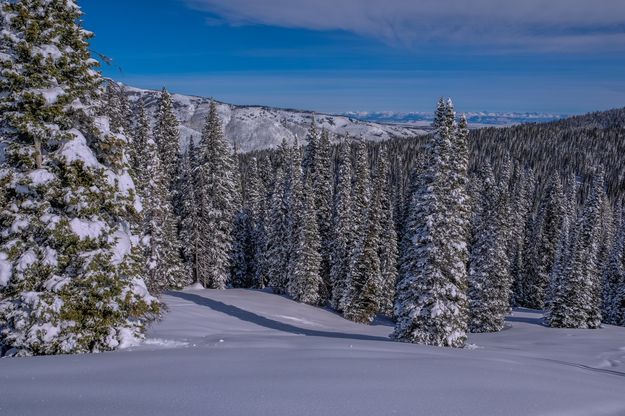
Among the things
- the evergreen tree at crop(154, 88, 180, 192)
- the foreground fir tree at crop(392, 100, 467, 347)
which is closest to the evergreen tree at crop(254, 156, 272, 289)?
the evergreen tree at crop(154, 88, 180, 192)

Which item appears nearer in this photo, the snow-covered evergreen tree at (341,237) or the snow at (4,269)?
the snow at (4,269)

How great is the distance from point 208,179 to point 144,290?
32761 mm

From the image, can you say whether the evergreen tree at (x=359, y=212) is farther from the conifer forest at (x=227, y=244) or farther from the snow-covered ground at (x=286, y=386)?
the snow-covered ground at (x=286, y=386)

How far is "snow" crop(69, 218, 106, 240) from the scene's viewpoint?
1061 centimetres

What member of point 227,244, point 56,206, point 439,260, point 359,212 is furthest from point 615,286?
point 56,206

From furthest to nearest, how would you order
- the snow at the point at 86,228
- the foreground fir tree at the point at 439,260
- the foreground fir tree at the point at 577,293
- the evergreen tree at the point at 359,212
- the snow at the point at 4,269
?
1. the evergreen tree at the point at 359,212
2. the foreground fir tree at the point at 577,293
3. the foreground fir tree at the point at 439,260
4. the snow at the point at 86,228
5. the snow at the point at 4,269

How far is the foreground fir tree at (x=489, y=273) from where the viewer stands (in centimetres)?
3731

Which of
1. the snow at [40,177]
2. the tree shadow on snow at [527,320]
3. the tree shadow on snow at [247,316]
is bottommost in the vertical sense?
the tree shadow on snow at [527,320]

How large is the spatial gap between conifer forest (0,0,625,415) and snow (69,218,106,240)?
0.05m

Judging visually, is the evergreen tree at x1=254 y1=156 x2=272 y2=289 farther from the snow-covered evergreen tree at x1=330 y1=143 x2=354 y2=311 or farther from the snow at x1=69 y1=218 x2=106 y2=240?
the snow at x1=69 y1=218 x2=106 y2=240

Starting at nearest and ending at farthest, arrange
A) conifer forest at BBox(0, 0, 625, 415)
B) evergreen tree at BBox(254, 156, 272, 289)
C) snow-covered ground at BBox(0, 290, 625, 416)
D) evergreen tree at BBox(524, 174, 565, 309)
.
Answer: snow-covered ground at BBox(0, 290, 625, 416) < conifer forest at BBox(0, 0, 625, 415) < evergreen tree at BBox(254, 156, 272, 289) < evergreen tree at BBox(524, 174, 565, 309)

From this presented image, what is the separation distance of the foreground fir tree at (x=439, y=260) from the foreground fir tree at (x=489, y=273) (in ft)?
52.8

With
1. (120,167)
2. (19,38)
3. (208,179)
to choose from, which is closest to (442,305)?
(120,167)

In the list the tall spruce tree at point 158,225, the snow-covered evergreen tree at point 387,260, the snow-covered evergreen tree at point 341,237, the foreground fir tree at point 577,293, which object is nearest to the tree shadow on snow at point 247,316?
the tall spruce tree at point 158,225
